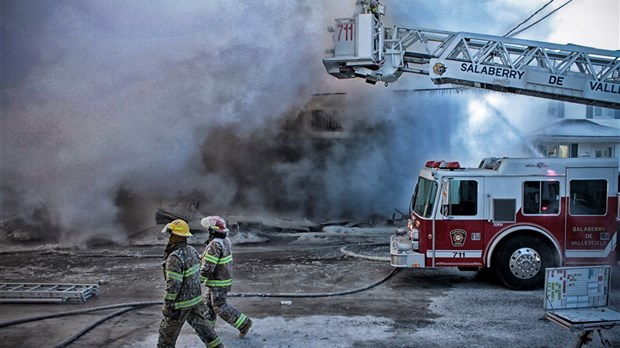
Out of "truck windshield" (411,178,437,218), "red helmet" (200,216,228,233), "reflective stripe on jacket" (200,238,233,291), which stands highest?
"truck windshield" (411,178,437,218)

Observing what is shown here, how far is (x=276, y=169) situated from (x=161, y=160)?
12.7ft

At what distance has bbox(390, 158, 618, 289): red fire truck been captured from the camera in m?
8.08

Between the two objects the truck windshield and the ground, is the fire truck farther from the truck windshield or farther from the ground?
the ground

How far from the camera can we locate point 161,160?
13016 millimetres

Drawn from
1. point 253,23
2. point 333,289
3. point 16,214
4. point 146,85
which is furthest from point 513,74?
point 16,214

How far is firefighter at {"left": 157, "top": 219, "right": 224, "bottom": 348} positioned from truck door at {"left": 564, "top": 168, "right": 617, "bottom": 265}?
226 inches

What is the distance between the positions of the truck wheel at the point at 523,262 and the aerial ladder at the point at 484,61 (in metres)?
2.41

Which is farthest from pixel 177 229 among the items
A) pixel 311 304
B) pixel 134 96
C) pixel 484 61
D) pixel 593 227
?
pixel 134 96

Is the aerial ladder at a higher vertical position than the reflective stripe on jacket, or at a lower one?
higher

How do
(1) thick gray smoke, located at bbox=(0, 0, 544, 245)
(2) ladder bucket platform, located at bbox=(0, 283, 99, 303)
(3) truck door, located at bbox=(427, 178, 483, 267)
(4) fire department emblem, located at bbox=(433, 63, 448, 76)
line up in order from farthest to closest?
(1) thick gray smoke, located at bbox=(0, 0, 544, 245), (4) fire department emblem, located at bbox=(433, 63, 448, 76), (3) truck door, located at bbox=(427, 178, 483, 267), (2) ladder bucket platform, located at bbox=(0, 283, 99, 303)

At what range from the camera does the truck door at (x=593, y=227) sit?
8078mm

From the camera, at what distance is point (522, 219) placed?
8.12m

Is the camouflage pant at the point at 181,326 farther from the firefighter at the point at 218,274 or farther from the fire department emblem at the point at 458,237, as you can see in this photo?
the fire department emblem at the point at 458,237

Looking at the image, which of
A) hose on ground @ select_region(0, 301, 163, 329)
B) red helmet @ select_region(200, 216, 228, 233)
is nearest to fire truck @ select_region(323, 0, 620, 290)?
red helmet @ select_region(200, 216, 228, 233)
